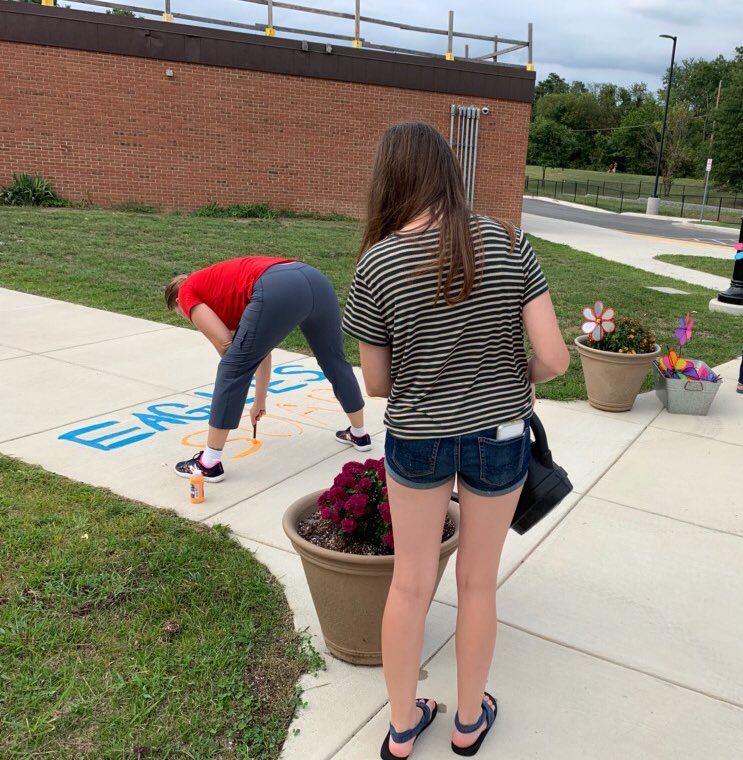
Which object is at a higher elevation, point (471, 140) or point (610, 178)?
point (471, 140)

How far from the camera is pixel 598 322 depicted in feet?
19.0

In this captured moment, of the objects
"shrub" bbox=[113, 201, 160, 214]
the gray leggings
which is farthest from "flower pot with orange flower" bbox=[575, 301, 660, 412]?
"shrub" bbox=[113, 201, 160, 214]

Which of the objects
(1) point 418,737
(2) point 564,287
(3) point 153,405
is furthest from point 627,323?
(2) point 564,287

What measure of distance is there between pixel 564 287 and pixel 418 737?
966 centimetres

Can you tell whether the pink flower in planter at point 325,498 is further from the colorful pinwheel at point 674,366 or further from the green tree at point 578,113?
the green tree at point 578,113

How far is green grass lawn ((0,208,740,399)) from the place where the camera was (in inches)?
348

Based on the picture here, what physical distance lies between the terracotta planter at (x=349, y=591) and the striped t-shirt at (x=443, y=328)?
2.31ft

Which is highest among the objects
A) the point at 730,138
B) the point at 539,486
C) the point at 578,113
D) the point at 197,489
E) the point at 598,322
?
the point at 578,113

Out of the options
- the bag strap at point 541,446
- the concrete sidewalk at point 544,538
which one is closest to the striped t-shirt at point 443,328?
the bag strap at point 541,446

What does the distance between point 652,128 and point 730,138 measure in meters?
20.3

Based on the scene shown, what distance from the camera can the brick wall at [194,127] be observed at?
16.1 metres

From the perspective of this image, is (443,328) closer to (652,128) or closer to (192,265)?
(192,265)

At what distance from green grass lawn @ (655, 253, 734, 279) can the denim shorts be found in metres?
14.1

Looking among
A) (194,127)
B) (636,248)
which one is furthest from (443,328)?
(636,248)
